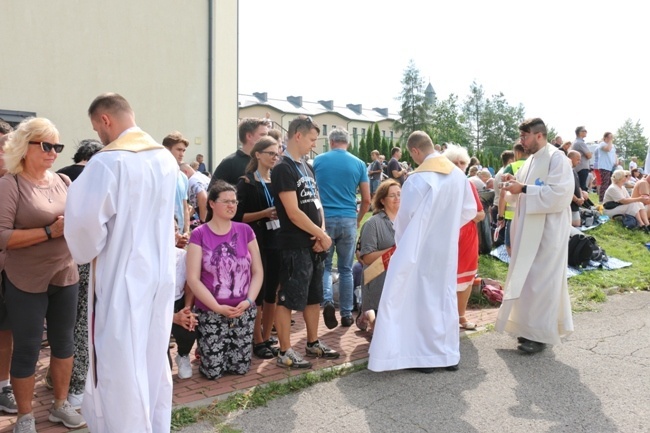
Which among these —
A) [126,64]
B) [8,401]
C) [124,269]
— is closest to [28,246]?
[124,269]

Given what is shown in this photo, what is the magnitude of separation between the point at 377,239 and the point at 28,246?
3.45m

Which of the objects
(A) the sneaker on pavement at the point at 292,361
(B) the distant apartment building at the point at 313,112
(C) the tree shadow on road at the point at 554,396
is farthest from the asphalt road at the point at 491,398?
(B) the distant apartment building at the point at 313,112

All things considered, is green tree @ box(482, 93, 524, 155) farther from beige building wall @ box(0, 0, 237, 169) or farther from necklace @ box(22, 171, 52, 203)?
necklace @ box(22, 171, 52, 203)


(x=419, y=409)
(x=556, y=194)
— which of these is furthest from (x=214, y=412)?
(x=556, y=194)

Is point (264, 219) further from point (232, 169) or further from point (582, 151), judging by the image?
point (582, 151)

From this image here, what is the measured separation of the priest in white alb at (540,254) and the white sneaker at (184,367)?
10.1ft

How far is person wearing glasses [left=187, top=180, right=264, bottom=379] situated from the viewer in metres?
4.85

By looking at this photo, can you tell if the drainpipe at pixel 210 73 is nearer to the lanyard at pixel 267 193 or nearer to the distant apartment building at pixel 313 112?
the lanyard at pixel 267 193

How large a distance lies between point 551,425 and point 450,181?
2171 mm

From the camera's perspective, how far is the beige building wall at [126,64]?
46.4 feet

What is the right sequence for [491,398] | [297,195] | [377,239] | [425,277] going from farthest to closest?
[377,239], [425,277], [297,195], [491,398]

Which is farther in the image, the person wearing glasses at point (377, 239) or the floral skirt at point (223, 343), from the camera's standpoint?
the person wearing glasses at point (377, 239)

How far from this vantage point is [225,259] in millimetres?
4934

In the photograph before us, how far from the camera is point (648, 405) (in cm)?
441
